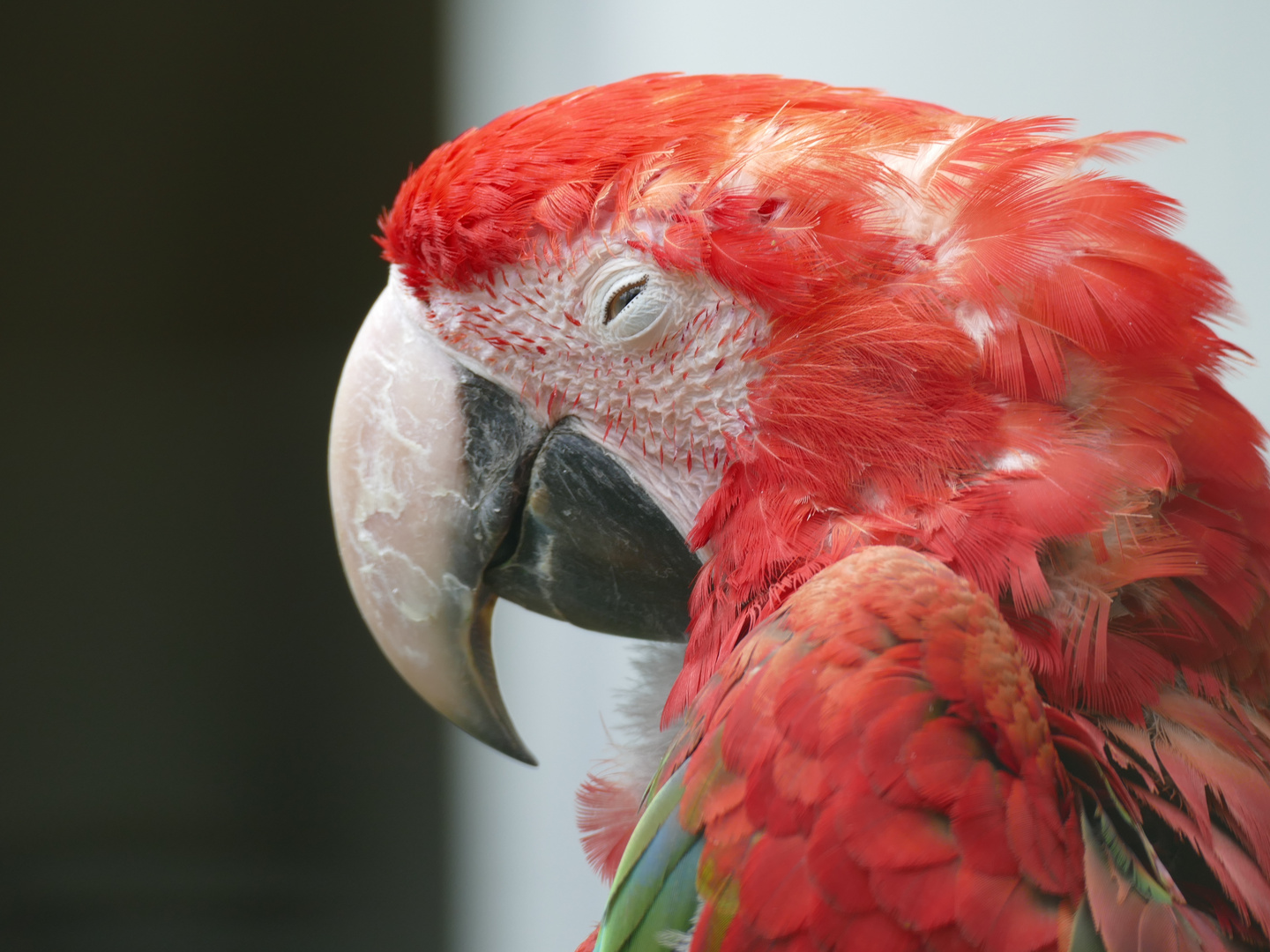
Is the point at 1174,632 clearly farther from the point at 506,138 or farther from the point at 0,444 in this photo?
the point at 0,444

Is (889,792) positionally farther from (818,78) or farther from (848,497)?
(818,78)

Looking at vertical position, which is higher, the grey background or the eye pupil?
the eye pupil

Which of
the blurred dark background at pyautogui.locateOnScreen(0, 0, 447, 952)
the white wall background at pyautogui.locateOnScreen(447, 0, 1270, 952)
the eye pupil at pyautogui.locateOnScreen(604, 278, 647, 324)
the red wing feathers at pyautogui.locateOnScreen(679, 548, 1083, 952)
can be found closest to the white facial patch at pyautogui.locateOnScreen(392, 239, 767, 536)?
the eye pupil at pyautogui.locateOnScreen(604, 278, 647, 324)

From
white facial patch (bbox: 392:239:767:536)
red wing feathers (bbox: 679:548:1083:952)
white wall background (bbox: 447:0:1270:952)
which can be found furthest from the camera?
white wall background (bbox: 447:0:1270:952)

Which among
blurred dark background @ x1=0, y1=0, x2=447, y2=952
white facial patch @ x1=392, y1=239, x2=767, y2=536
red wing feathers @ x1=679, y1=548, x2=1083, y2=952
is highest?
white facial patch @ x1=392, y1=239, x2=767, y2=536

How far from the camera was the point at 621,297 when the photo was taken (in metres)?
0.51

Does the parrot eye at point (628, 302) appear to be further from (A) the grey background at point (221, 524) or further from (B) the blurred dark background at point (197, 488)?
(B) the blurred dark background at point (197, 488)

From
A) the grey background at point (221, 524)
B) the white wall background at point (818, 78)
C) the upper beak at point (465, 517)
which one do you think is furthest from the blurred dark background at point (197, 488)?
the upper beak at point (465, 517)

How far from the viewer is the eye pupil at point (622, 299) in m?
0.51

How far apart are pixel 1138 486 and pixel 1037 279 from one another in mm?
108

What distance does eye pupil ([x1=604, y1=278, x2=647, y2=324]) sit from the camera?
51 cm

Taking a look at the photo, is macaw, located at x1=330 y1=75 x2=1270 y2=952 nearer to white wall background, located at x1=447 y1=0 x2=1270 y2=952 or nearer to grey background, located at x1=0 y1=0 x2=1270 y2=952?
white wall background, located at x1=447 y1=0 x2=1270 y2=952

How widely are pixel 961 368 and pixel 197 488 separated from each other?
128cm

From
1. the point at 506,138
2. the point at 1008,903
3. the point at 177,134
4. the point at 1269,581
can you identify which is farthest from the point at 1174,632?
the point at 177,134
